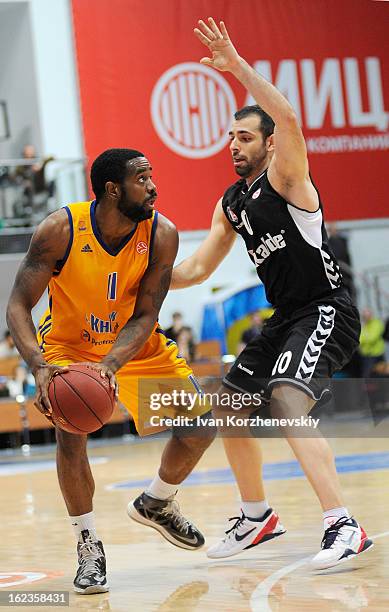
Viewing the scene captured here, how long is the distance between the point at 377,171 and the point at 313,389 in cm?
1386

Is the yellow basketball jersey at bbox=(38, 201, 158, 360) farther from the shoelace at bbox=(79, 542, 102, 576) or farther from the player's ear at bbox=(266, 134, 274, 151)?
the shoelace at bbox=(79, 542, 102, 576)

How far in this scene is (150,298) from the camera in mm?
4766

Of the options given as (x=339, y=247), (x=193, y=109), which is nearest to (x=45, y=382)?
(x=339, y=247)

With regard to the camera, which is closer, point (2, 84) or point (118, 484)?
point (118, 484)

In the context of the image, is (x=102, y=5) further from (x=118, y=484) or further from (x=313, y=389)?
(x=313, y=389)

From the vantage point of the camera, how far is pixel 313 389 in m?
4.73

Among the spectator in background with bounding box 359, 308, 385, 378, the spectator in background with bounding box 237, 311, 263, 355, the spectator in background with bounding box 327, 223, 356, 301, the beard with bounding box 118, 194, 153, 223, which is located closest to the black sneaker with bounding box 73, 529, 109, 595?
the beard with bounding box 118, 194, 153, 223

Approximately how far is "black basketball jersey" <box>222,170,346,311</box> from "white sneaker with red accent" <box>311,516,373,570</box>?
1065mm

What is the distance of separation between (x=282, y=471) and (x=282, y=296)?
4791 millimetres

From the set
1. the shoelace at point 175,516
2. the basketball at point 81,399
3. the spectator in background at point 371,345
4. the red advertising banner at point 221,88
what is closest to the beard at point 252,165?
the basketball at point 81,399

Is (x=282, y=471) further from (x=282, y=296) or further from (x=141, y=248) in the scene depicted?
(x=141, y=248)

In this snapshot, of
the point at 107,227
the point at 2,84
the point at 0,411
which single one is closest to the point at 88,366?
the point at 107,227

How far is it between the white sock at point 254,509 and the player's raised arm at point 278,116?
1.52m

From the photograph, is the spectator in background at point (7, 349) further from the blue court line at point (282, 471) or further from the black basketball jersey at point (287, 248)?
the black basketball jersey at point (287, 248)
